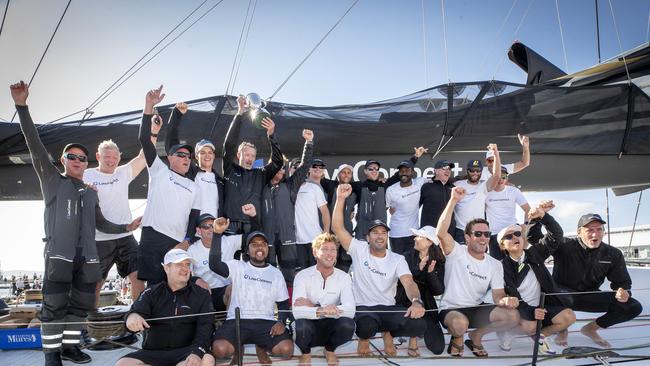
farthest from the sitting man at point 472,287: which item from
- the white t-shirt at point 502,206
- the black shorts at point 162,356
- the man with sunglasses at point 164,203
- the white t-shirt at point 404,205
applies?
the man with sunglasses at point 164,203

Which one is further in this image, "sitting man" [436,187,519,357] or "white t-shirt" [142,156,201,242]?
"white t-shirt" [142,156,201,242]

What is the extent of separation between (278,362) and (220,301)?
29.6 inches

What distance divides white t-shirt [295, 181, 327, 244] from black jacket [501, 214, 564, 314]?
72.4 inches

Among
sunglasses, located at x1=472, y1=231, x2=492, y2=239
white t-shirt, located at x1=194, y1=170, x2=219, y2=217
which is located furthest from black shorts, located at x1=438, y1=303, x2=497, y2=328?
white t-shirt, located at x1=194, y1=170, x2=219, y2=217

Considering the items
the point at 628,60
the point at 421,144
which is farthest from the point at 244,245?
the point at 628,60

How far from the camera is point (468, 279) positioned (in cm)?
386

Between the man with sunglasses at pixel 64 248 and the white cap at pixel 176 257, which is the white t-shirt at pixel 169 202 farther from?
the white cap at pixel 176 257

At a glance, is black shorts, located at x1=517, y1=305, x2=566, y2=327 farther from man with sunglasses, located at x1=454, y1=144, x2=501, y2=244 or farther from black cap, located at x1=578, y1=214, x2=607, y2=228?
man with sunglasses, located at x1=454, y1=144, x2=501, y2=244

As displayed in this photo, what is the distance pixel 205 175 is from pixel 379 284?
1.87 meters

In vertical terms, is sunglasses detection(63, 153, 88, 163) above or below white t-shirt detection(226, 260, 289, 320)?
above

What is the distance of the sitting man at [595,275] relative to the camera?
3965 millimetres

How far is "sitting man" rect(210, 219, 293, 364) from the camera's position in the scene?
→ 326 centimetres

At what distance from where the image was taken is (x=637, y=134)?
16.3 ft

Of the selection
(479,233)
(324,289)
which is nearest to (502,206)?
(479,233)
